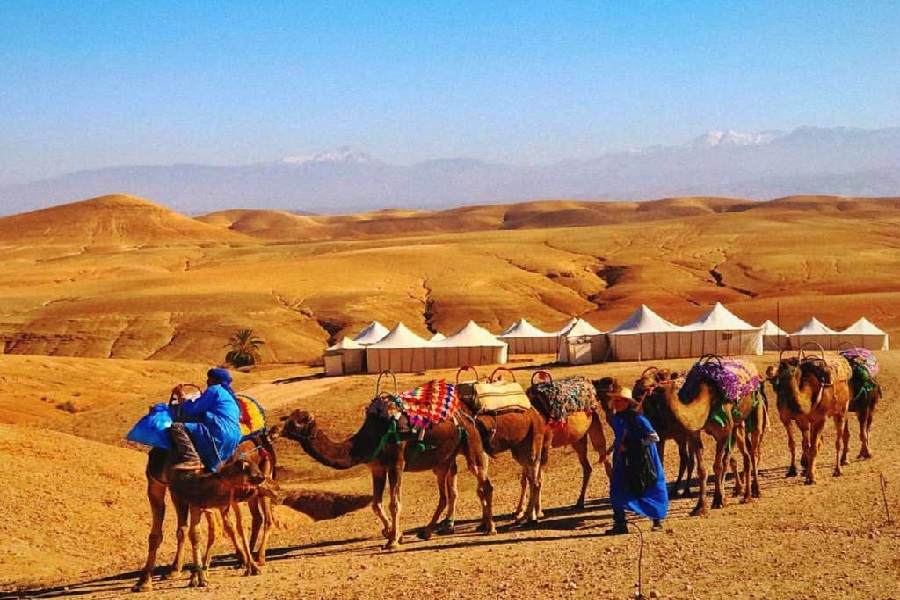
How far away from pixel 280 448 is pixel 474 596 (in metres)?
18.9

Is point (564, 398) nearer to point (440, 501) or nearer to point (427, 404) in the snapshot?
point (440, 501)

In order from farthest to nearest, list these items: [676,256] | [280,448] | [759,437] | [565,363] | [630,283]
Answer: [676,256]
[630,283]
[565,363]
[280,448]
[759,437]

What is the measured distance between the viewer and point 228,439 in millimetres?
13734

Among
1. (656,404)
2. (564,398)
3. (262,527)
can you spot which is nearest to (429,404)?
(564,398)

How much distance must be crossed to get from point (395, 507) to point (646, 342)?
31.3 metres

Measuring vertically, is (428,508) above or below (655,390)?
below

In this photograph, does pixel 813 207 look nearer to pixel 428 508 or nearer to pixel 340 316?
pixel 340 316

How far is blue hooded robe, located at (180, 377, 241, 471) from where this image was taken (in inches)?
537

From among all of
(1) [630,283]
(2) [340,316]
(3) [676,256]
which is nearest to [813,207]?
(3) [676,256]

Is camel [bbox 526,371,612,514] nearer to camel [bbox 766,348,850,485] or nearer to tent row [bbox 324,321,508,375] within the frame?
camel [bbox 766,348,850,485]

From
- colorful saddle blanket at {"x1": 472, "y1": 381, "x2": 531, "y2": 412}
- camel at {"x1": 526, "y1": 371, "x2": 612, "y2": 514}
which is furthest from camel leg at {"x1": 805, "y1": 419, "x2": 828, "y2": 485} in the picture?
colorful saddle blanket at {"x1": 472, "y1": 381, "x2": 531, "y2": 412}

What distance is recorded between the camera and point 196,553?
44.3 ft

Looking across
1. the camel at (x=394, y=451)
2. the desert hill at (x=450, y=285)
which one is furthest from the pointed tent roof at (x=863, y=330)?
the camel at (x=394, y=451)

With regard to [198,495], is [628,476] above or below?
below
